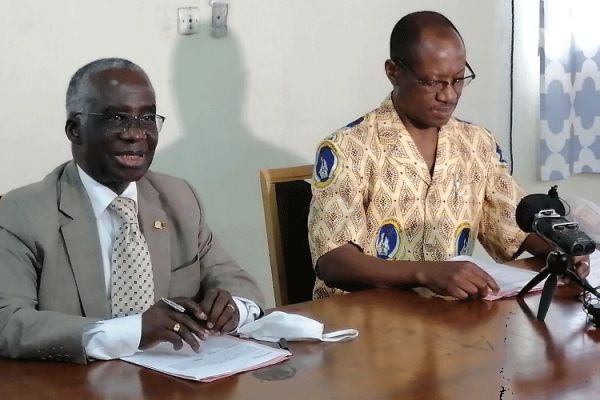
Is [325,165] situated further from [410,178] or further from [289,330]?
[289,330]

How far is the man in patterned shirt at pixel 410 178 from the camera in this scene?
204 cm

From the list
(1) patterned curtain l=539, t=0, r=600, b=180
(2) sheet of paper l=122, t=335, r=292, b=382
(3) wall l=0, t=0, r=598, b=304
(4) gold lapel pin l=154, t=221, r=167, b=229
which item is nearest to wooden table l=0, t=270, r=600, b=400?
(2) sheet of paper l=122, t=335, r=292, b=382

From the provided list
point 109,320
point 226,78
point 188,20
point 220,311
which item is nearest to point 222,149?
point 226,78

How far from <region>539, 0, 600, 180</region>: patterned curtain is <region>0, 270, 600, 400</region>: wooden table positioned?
2.08m

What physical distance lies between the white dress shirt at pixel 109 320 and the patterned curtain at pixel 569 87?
232 cm

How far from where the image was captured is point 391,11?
327cm

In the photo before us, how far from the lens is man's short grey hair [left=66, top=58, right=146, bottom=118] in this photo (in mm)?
1648

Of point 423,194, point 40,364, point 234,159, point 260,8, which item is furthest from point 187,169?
point 40,364

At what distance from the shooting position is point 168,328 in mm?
1375

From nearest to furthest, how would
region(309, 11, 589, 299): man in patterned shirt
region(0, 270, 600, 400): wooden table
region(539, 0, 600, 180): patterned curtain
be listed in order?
region(0, 270, 600, 400): wooden table < region(309, 11, 589, 299): man in patterned shirt < region(539, 0, 600, 180): patterned curtain

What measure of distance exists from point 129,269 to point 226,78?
4.49 feet

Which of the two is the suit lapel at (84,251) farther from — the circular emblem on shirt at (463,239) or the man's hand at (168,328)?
the circular emblem on shirt at (463,239)

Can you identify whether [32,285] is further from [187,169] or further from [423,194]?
[187,169]

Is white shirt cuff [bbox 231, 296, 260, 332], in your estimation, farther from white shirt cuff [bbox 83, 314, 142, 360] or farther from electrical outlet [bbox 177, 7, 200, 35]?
electrical outlet [bbox 177, 7, 200, 35]
